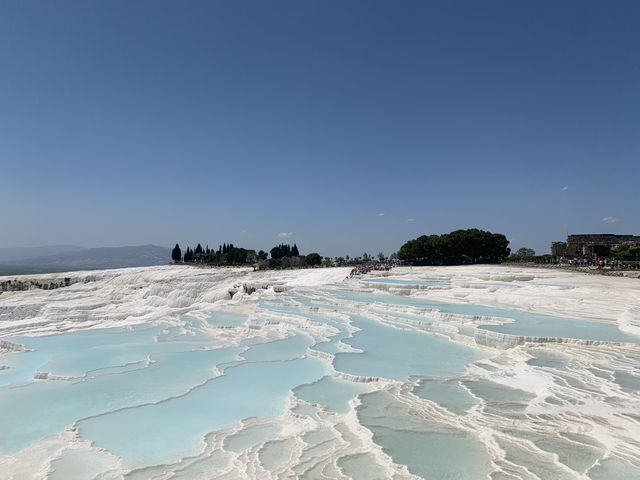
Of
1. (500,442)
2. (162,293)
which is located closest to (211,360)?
(500,442)

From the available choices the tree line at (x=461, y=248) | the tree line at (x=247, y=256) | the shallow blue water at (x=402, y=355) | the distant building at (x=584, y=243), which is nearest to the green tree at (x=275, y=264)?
the tree line at (x=247, y=256)

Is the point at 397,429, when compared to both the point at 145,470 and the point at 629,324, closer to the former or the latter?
the point at 145,470

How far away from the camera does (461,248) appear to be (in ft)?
151

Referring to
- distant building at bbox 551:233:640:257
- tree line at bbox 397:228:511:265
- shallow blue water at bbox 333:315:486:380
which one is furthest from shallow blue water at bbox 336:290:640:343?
distant building at bbox 551:233:640:257

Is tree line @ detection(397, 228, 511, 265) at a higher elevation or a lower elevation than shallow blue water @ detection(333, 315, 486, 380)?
higher

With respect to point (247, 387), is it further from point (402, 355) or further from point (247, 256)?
point (247, 256)

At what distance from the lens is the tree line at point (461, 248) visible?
151 ft

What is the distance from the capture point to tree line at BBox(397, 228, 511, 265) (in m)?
46.0

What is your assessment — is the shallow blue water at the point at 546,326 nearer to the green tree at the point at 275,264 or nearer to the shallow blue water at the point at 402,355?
the shallow blue water at the point at 402,355

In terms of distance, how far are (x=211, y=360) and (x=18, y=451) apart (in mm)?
4854

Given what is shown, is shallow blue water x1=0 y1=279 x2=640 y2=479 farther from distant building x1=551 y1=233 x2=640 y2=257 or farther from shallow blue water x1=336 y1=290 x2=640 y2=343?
distant building x1=551 y1=233 x2=640 y2=257

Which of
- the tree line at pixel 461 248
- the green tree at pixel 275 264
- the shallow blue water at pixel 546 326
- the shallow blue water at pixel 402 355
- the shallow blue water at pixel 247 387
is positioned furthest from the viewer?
the green tree at pixel 275 264

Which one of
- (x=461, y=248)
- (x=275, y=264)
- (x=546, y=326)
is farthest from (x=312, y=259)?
Answer: (x=546, y=326)

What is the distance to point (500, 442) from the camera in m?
4.80
